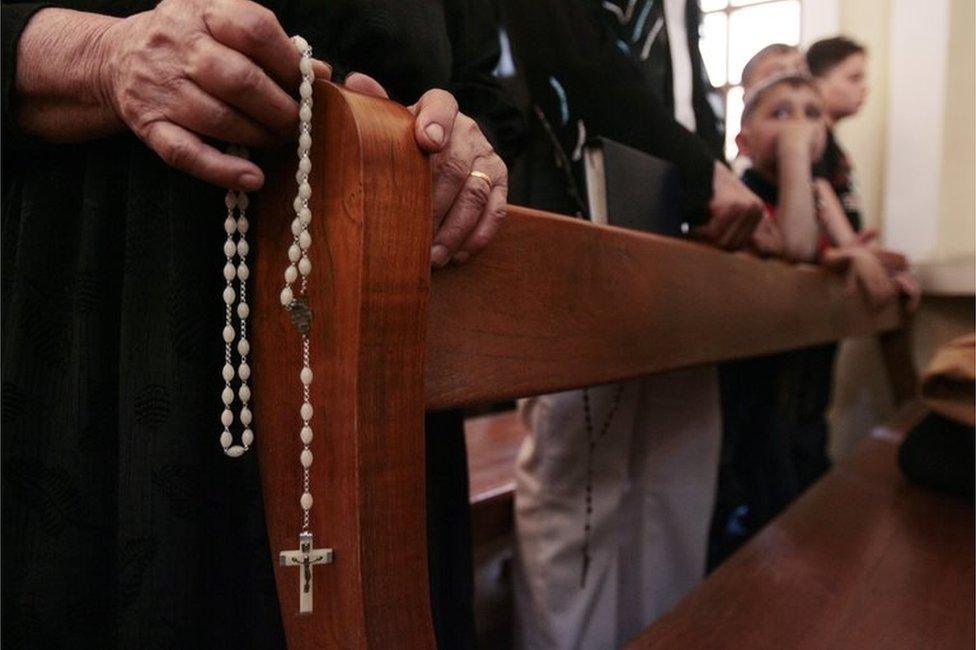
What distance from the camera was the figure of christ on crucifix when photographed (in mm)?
263

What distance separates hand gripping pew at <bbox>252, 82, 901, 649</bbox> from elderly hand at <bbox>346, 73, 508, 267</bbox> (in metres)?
0.02

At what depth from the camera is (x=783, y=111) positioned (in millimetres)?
1058

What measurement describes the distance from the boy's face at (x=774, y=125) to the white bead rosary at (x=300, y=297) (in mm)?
857

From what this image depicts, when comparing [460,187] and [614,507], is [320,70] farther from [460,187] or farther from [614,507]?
[614,507]

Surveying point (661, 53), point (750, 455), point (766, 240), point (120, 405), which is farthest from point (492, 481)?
point (120, 405)

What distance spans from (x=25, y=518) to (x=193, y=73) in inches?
9.4

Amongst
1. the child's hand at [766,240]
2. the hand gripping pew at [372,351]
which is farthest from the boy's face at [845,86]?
the hand gripping pew at [372,351]

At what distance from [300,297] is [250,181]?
5cm

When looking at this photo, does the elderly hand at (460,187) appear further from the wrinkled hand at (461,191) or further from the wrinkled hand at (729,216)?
the wrinkled hand at (729,216)

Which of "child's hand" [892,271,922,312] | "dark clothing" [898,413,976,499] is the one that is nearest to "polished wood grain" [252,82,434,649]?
"dark clothing" [898,413,976,499]

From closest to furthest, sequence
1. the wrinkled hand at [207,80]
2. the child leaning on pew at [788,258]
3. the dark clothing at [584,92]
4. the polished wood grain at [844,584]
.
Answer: the wrinkled hand at [207,80] < the polished wood grain at [844,584] < the dark clothing at [584,92] < the child leaning on pew at [788,258]

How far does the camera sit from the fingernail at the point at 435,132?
0.86ft

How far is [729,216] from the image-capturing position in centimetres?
64

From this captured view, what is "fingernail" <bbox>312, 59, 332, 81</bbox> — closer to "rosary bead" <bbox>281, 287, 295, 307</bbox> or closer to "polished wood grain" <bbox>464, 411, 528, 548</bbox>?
"rosary bead" <bbox>281, 287, 295, 307</bbox>
